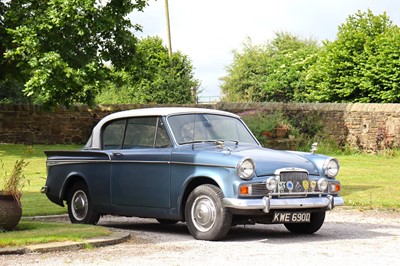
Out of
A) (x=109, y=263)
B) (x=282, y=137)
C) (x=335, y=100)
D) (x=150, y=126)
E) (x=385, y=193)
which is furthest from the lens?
(x=335, y=100)

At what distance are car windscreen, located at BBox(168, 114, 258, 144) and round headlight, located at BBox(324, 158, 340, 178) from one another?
4.22ft

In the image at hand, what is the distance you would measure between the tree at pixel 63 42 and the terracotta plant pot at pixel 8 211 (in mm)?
18055

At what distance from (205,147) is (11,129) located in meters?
22.0

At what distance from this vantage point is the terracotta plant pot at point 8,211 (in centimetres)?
1123

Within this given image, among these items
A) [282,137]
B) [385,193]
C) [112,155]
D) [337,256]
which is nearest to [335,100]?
[282,137]

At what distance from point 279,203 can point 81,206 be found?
344 cm

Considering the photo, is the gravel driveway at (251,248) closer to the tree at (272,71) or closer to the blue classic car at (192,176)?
the blue classic car at (192,176)

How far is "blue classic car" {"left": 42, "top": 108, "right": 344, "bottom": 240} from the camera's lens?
36.2 ft

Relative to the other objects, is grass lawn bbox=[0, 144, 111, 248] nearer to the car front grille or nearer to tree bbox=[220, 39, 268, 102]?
the car front grille

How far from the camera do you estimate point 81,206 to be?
43.2 ft

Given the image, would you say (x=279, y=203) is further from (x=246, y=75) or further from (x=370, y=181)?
(x=246, y=75)

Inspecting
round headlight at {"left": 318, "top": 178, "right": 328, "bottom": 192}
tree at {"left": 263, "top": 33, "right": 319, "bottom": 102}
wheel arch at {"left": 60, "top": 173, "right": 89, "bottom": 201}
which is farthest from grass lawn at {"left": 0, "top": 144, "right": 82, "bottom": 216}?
tree at {"left": 263, "top": 33, "right": 319, "bottom": 102}

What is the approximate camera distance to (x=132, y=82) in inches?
1330

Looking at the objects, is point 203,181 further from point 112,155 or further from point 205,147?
point 112,155
